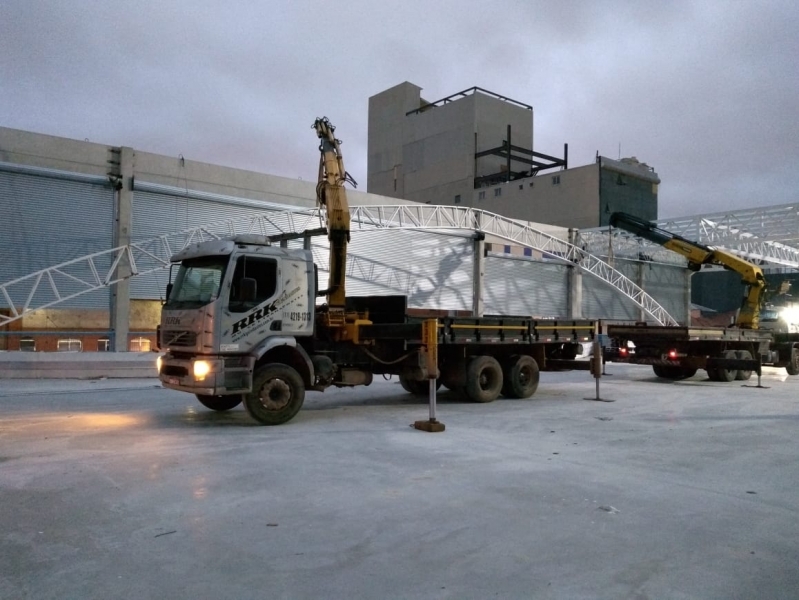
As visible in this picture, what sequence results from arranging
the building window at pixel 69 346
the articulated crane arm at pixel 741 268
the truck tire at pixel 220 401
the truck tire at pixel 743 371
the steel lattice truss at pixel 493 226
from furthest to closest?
the steel lattice truss at pixel 493 226 → the articulated crane arm at pixel 741 268 → the building window at pixel 69 346 → the truck tire at pixel 743 371 → the truck tire at pixel 220 401

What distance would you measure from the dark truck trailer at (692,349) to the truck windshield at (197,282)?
13286 mm

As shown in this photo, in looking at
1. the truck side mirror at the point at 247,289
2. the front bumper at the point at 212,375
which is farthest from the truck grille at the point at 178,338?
the truck side mirror at the point at 247,289

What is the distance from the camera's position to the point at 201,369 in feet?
32.9

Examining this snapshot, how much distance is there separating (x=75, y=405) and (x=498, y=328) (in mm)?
9456

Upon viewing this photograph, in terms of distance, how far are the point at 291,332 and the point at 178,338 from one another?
1912 mm

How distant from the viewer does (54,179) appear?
881 inches

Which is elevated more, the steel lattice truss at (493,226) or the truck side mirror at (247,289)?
the steel lattice truss at (493,226)

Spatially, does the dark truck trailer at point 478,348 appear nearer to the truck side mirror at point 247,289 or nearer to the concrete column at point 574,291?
the truck side mirror at point 247,289

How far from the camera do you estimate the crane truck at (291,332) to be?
1027cm

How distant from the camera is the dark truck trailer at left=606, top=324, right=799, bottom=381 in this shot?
61.1 feet

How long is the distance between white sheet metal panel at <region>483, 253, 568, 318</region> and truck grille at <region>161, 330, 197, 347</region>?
2422 cm

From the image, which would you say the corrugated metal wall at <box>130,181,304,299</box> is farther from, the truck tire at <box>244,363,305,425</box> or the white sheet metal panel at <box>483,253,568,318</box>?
the truck tire at <box>244,363,305,425</box>

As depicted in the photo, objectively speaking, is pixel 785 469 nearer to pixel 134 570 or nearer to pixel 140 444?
pixel 134 570

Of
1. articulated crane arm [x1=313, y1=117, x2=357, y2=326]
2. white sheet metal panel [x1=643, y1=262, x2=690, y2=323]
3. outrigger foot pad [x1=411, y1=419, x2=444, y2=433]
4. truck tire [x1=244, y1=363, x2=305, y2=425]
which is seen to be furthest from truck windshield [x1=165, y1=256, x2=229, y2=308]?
white sheet metal panel [x1=643, y1=262, x2=690, y2=323]
